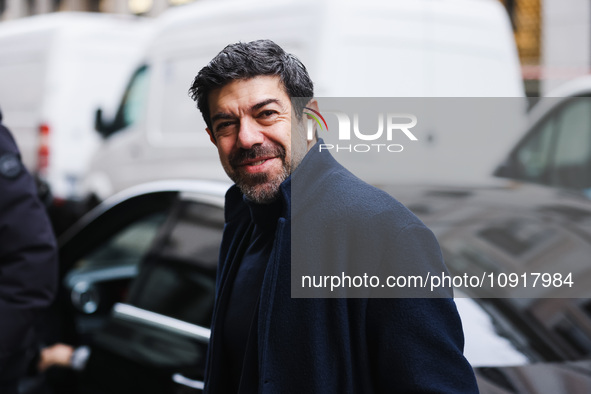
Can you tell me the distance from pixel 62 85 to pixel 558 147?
7.23 m

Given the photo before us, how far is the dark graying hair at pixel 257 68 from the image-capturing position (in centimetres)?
152

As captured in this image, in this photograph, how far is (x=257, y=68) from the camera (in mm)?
1521

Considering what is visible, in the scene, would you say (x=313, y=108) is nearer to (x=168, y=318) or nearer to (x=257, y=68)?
(x=257, y=68)

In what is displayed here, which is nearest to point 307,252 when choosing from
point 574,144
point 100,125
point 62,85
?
point 574,144

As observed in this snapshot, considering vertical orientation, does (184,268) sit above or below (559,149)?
above

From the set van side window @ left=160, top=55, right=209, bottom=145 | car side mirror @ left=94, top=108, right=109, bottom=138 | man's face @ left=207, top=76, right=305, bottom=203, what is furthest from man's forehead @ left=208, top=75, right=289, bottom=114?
car side mirror @ left=94, top=108, right=109, bottom=138

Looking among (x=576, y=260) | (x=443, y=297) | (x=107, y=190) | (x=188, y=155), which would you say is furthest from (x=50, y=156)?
(x=443, y=297)

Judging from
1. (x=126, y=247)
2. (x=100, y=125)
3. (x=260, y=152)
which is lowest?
(x=100, y=125)

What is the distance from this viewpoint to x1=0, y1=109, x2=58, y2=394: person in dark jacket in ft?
8.16

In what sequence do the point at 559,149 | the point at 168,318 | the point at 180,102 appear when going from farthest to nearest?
the point at 180,102, the point at 559,149, the point at 168,318

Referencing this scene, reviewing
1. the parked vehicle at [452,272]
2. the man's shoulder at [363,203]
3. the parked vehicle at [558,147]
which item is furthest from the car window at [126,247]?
the parked vehicle at [558,147]

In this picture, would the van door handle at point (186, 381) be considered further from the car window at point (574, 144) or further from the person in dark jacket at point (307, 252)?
the car window at point (574, 144)

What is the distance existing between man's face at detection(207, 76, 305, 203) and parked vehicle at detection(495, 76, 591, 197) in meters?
3.23

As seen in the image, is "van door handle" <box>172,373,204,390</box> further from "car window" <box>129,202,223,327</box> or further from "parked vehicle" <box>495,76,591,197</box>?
"parked vehicle" <box>495,76,591,197</box>
